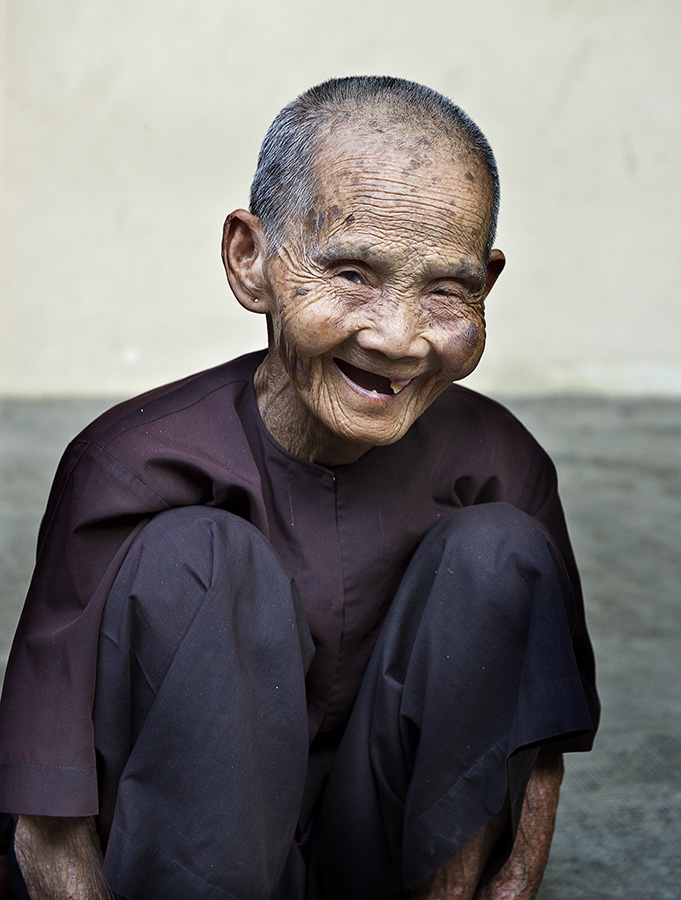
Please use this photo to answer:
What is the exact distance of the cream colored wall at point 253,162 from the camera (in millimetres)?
4973

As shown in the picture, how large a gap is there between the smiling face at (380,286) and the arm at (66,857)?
0.59 m

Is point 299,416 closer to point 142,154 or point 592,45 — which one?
point 142,154

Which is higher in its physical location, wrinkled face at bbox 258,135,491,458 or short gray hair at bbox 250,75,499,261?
short gray hair at bbox 250,75,499,261

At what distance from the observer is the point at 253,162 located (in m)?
5.14

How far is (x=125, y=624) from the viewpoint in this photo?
1.39 meters

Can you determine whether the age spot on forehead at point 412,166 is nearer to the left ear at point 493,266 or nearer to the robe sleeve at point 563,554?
the left ear at point 493,266

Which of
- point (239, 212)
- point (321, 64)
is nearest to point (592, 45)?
point (321, 64)

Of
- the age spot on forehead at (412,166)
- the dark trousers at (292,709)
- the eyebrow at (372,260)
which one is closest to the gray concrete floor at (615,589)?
the dark trousers at (292,709)

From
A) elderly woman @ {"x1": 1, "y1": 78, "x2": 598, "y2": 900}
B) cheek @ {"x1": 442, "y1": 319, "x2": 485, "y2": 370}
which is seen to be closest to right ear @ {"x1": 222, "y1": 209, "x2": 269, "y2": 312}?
elderly woman @ {"x1": 1, "y1": 78, "x2": 598, "y2": 900}

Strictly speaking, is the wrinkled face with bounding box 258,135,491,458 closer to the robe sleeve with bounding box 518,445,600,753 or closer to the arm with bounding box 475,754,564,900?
the robe sleeve with bounding box 518,445,600,753

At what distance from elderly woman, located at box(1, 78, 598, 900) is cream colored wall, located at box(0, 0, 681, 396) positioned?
364 centimetres

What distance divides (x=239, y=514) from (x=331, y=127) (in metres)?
0.52

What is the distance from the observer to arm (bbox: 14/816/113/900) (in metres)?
1.47

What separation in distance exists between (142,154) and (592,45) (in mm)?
2114
